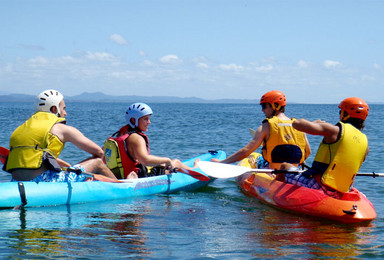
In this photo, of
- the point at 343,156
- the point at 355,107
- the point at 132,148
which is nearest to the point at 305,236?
the point at 343,156

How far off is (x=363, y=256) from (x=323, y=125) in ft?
5.55

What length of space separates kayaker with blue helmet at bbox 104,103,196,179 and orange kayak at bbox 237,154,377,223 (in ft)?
5.86

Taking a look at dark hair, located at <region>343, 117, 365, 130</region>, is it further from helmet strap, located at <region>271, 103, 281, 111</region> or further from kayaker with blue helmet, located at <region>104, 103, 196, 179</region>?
kayaker with blue helmet, located at <region>104, 103, 196, 179</region>

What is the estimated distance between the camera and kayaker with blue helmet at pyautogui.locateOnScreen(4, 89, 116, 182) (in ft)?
23.1

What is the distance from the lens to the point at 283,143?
8172mm

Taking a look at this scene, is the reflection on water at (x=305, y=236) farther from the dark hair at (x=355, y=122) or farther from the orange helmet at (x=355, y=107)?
the orange helmet at (x=355, y=107)

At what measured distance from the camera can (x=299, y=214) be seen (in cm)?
750

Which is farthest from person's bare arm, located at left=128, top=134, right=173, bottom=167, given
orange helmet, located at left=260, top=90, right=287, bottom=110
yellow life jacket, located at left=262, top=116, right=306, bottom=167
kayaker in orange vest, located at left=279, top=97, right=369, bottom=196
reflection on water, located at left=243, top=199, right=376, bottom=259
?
kayaker in orange vest, located at left=279, top=97, right=369, bottom=196

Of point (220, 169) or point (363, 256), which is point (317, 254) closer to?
point (363, 256)

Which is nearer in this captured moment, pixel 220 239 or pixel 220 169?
pixel 220 239

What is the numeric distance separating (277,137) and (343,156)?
1.48 metres

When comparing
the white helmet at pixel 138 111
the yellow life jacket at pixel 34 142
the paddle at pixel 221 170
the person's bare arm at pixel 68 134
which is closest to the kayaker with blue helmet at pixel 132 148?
the white helmet at pixel 138 111

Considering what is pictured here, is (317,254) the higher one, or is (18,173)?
(18,173)

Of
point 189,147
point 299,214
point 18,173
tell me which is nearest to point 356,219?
point 299,214
